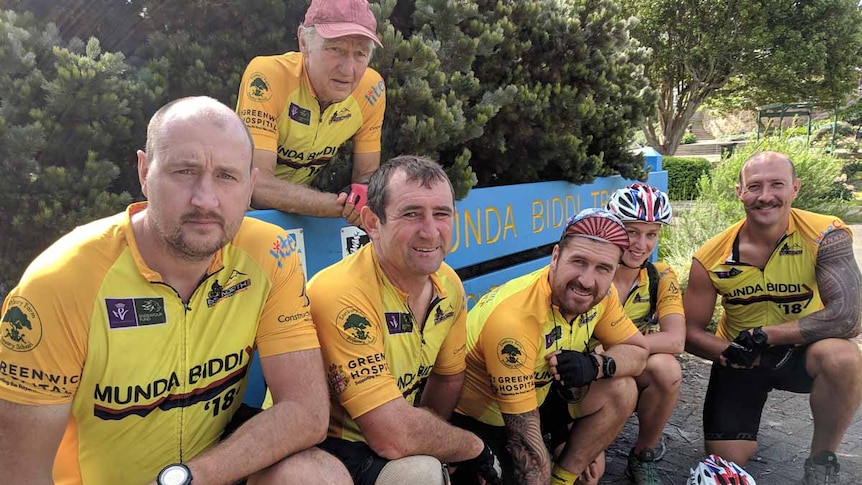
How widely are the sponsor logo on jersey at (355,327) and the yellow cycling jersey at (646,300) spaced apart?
196 centimetres

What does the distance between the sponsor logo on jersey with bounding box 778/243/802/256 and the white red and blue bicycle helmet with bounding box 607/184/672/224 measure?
79 centimetres

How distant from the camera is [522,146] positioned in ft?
18.1

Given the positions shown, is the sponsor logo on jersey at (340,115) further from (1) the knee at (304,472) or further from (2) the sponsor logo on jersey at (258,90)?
(1) the knee at (304,472)

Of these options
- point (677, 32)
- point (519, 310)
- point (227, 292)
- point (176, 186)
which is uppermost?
point (677, 32)

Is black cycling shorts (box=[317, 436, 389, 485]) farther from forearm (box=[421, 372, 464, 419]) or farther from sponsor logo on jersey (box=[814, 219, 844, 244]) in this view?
sponsor logo on jersey (box=[814, 219, 844, 244])

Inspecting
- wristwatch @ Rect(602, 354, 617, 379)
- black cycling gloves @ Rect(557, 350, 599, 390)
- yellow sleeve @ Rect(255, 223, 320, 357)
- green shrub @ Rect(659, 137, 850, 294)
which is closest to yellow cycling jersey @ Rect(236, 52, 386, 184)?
yellow sleeve @ Rect(255, 223, 320, 357)

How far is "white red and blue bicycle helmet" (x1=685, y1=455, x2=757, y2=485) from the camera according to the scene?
126 inches

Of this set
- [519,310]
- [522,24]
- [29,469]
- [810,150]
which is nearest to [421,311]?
[519,310]

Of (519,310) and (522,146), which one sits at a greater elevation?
(522,146)

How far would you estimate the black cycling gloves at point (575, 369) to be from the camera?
9.92 feet

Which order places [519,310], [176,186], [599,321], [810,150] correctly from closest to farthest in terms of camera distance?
[176,186] < [519,310] < [599,321] < [810,150]

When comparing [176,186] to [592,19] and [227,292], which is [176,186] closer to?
[227,292]

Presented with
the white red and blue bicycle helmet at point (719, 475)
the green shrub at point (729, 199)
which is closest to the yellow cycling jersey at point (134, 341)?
the white red and blue bicycle helmet at point (719, 475)

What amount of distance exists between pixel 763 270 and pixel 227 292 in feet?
10.6
